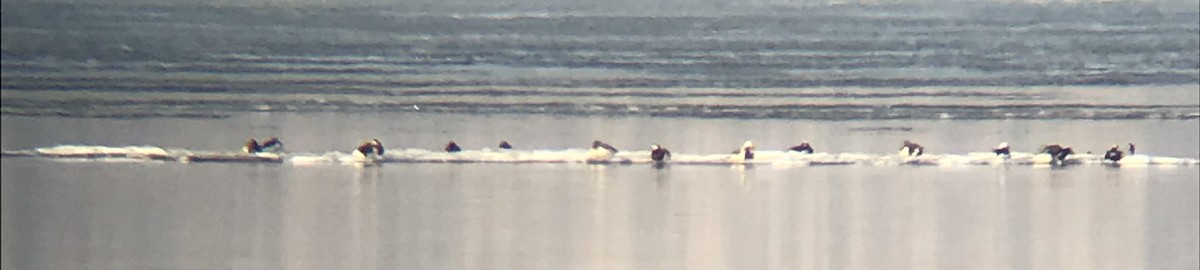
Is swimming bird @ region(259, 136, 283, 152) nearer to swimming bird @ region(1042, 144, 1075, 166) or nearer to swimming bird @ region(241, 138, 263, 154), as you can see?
swimming bird @ region(241, 138, 263, 154)

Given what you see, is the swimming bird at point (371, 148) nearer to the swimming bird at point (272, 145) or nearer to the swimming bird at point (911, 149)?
the swimming bird at point (272, 145)

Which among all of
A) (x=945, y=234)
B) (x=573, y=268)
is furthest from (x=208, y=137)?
(x=945, y=234)

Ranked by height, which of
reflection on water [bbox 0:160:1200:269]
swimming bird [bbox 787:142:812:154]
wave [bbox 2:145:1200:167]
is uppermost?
swimming bird [bbox 787:142:812:154]

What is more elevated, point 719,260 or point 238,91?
point 238,91

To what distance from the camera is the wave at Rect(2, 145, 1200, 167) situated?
3.26ft

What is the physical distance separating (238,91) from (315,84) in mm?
85

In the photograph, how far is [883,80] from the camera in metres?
0.99

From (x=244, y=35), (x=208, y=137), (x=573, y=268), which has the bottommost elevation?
(x=573, y=268)

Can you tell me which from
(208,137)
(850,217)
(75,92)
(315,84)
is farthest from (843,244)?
(75,92)

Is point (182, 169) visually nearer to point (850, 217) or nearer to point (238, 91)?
point (238, 91)

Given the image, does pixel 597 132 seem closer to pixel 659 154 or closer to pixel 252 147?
pixel 659 154

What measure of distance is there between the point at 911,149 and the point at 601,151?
32 cm

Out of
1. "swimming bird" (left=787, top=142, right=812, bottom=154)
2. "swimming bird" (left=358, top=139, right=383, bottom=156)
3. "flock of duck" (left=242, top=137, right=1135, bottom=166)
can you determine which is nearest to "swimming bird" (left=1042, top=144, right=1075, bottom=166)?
"flock of duck" (left=242, top=137, right=1135, bottom=166)

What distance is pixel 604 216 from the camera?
1008 millimetres
